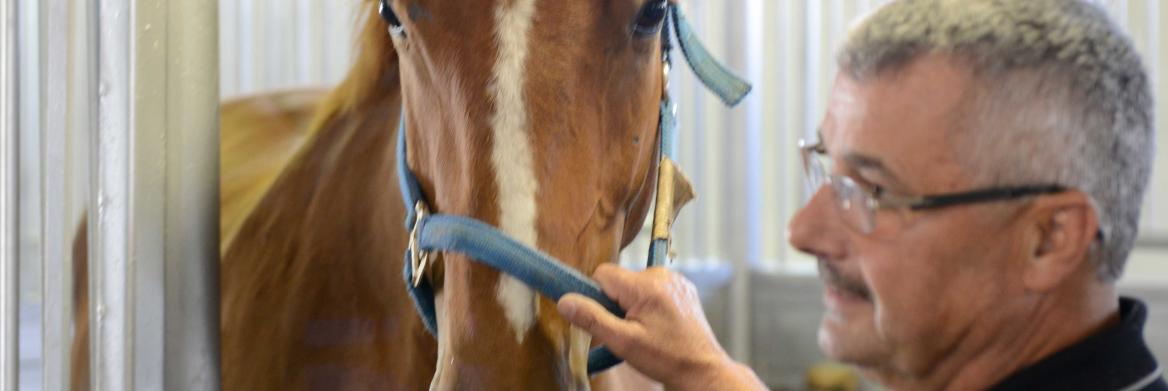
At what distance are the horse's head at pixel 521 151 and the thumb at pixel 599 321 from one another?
90 mm

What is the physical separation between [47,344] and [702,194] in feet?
7.01

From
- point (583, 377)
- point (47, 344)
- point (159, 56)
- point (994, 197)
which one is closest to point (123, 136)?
point (159, 56)

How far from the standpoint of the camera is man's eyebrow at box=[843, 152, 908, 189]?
27.2 inches

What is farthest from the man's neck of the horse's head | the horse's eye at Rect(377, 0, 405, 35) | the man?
the horse's eye at Rect(377, 0, 405, 35)

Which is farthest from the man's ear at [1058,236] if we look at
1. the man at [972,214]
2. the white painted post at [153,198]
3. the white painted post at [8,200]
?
the white painted post at [8,200]

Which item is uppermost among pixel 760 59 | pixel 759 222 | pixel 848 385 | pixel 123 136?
pixel 760 59

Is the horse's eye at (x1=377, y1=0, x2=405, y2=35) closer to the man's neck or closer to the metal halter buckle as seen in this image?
the metal halter buckle

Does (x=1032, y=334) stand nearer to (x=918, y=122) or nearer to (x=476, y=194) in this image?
(x=918, y=122)

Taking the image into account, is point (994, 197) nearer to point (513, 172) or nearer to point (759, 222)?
point (513, 172)

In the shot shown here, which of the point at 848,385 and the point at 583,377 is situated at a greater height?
the point at 583,377

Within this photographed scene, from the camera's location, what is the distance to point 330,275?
1169 millimetres

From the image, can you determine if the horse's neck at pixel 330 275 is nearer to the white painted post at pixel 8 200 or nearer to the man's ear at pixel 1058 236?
the white painted post at pixel 8 200

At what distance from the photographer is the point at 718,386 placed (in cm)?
71

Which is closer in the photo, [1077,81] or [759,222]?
[1077,81]
